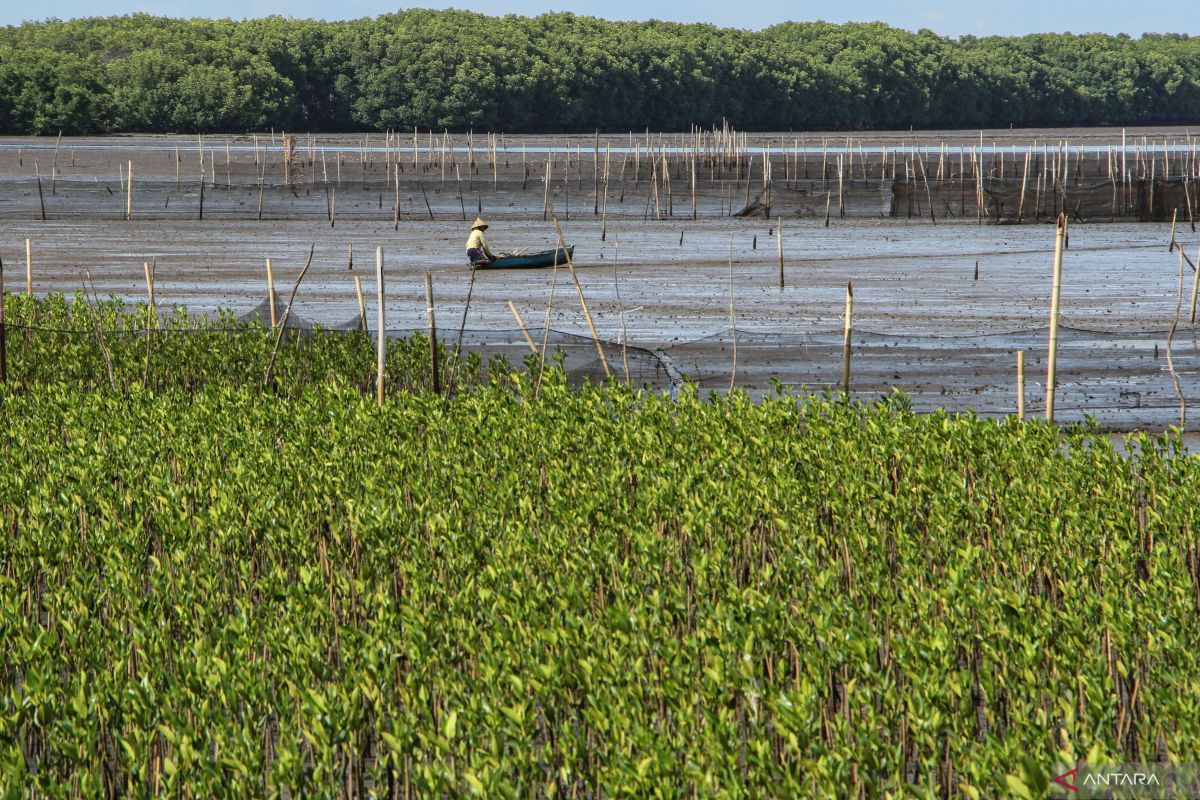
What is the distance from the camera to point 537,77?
87062 millimetres

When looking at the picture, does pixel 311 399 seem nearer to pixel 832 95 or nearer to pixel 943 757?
pixel 943 757

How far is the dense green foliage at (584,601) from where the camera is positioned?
5.64 meters

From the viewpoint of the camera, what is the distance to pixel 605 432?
11898mm

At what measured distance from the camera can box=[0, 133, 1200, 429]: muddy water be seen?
50.6ft

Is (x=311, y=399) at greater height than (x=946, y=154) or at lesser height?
lesser

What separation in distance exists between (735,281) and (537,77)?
62227 millimetres

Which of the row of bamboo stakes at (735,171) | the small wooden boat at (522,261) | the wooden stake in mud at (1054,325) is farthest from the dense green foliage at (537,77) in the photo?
the wooden stake in mud at (1054,325)

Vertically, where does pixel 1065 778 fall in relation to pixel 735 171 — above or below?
below

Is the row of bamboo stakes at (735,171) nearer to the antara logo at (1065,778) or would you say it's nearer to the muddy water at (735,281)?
the muddy water at (735,281)

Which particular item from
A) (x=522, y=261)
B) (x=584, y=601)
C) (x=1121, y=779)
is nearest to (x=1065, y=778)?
(x=1121, y=779)

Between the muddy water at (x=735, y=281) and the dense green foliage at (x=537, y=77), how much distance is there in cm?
3309

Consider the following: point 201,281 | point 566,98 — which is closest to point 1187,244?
point 201,281

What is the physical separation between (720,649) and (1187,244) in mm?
30530

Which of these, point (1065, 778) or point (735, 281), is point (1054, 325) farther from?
point (735, 281)
